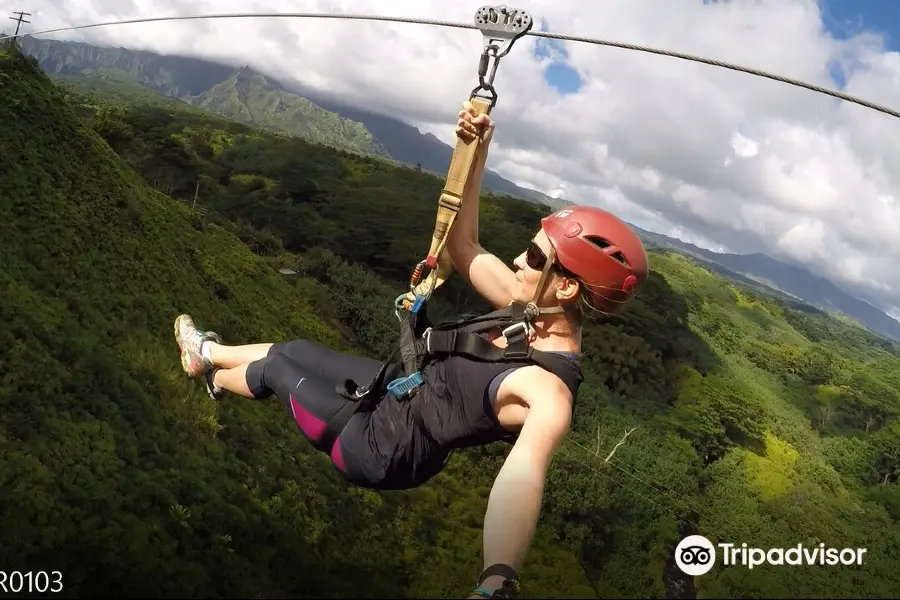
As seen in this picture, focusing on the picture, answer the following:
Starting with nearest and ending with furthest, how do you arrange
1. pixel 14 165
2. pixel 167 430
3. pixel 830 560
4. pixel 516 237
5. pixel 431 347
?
pixel 431 347
pixel 167 430
pixel 14 165
pixel 830 560
pixel 516 237

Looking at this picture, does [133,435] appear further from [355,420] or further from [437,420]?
[437,420]

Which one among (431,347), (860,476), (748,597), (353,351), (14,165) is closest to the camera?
(431,347)

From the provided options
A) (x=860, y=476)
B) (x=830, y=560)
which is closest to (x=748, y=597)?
(x=830, y=560)

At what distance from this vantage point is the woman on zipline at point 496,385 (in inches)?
62.9

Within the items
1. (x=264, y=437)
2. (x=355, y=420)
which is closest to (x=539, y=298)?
(x=355, y=420)

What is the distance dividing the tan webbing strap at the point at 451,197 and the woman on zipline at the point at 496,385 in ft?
0.15

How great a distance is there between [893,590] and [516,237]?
57.9 feet

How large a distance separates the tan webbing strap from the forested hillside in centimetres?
291

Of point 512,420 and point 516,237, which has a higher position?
point 516,237

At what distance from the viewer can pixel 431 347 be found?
2164mm

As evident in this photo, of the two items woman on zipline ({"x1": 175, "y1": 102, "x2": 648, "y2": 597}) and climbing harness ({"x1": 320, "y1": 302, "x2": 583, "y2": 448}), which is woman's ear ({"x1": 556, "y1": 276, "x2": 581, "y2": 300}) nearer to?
woman on zipline ({"x1": 175, "y1": 102, "x2": 648, "y2": 597})

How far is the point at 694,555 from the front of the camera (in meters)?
12.8

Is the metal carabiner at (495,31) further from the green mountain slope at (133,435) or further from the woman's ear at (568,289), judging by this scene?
the green mountain slope at (133,435)

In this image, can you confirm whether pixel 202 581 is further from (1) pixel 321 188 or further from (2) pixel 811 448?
(2) pixel 811 448
